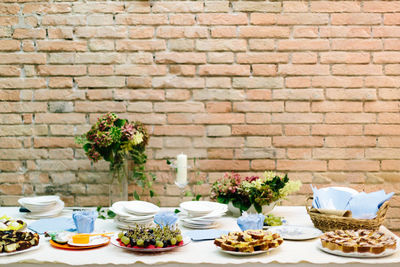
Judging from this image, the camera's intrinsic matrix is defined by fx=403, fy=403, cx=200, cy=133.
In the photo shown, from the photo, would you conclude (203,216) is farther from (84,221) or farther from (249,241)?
(84,221)

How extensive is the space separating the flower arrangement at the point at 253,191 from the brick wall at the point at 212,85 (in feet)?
1.48

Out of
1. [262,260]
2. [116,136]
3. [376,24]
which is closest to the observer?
[262,260]

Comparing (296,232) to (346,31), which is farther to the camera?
(346,31)

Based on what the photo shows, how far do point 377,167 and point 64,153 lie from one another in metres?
2.01

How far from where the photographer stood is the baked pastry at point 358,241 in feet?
4.95

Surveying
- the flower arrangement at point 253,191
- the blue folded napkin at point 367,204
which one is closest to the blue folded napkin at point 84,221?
the flower arrangement at point 253,191

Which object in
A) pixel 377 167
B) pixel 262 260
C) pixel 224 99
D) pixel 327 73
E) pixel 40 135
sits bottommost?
pixel 262 260

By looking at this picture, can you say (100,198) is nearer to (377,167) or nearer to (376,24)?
(377,167)

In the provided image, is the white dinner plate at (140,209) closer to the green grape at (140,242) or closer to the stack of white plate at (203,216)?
the stack of white plate at (203,216)

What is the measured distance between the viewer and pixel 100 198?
103 inches

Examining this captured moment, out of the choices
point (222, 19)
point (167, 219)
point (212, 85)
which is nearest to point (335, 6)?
point (222, 19)

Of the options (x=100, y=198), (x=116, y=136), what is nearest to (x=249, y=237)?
(x=116, y=136)

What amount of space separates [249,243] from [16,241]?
0.91 m

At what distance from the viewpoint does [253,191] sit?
2033 millimetres
